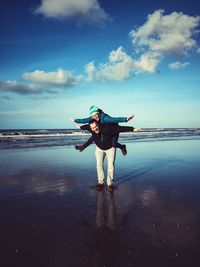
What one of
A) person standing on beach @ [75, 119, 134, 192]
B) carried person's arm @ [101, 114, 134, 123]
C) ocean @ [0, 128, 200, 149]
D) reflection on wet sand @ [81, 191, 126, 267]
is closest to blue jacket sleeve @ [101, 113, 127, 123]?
carried person's arm @ [101, 114, 134, 123]

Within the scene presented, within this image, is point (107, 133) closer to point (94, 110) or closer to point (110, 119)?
point (110, 119)

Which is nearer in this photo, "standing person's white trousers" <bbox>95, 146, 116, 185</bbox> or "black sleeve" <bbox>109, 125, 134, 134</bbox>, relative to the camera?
"black sleeve" <bbox>109, 125, 134, 134</bbox>

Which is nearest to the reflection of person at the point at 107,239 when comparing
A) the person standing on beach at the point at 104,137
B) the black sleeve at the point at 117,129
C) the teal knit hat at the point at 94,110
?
the person standing on beach at the point at 104,137

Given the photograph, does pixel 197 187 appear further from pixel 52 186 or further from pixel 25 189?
pixel 25 189

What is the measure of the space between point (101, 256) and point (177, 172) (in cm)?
654

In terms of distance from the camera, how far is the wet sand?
3.46 m

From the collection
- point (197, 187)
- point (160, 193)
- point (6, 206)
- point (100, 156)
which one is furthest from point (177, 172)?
point (6, 206)

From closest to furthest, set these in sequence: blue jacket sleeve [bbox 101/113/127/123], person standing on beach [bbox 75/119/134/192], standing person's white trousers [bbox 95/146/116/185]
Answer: blue jacket sleeve [bbox 101/113/127/123] → person standing on beach [bbox 75/119/134/192] → standing person's white trousers [bbox 95/146/116/185]

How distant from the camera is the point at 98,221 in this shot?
4.74 m

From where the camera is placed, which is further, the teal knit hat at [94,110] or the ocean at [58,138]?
the ocean at [58,138]

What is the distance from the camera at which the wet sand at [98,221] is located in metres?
3.46

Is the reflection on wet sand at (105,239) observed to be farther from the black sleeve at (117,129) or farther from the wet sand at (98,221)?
the black sleeve at (117,129)

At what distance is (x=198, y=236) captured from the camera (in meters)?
4.02

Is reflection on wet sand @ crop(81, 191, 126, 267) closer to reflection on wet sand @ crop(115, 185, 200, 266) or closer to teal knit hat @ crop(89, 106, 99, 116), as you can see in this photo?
reflection on wet sand @ crop(115, 185, 200, 266)
